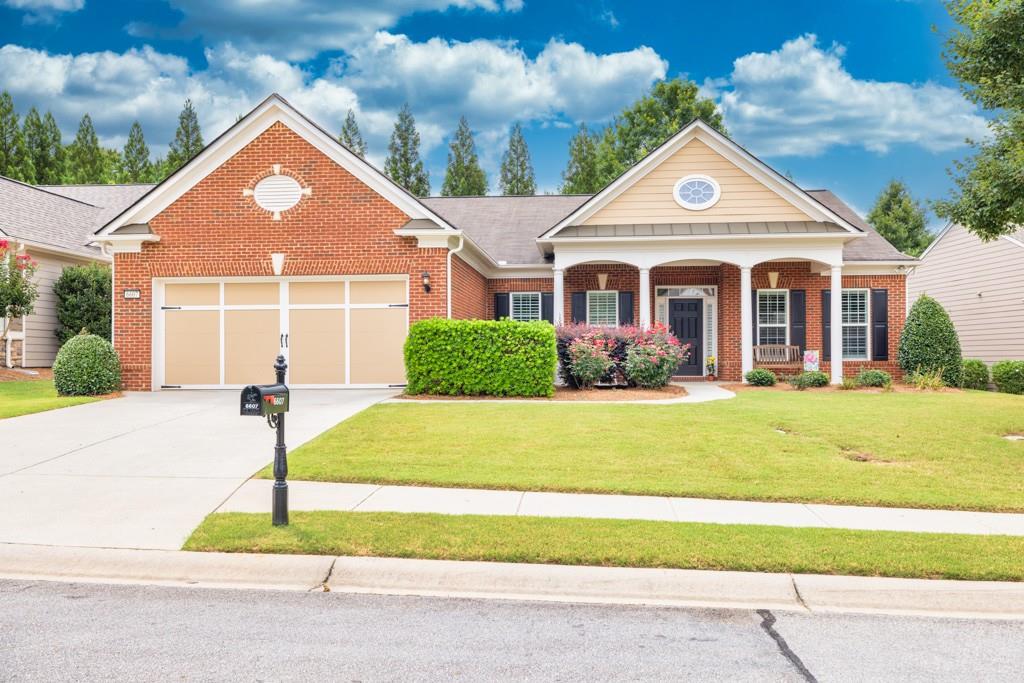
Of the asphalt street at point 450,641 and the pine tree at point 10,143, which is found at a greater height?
the pine tree at point 10,143

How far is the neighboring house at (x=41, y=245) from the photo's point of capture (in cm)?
1981

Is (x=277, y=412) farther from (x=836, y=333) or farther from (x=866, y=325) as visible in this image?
(x=866, y=325)

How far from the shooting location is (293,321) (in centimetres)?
1628

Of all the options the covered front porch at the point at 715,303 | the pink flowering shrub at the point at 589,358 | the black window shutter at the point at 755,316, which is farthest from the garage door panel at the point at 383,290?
the black window shutter at the point at 755,316

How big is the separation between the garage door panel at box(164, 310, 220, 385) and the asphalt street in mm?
11889

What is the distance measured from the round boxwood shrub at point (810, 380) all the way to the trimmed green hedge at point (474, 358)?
7.03 m

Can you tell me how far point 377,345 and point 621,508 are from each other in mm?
10301

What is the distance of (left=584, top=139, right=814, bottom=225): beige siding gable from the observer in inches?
731

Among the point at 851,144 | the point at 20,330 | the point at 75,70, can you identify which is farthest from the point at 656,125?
the point at 75,70

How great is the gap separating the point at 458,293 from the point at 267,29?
36.3ft

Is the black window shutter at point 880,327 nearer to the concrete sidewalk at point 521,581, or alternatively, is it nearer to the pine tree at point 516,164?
the concrete sidewalk at point 521,581

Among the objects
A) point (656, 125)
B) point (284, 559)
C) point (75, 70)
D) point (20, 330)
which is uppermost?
point (75, 70)

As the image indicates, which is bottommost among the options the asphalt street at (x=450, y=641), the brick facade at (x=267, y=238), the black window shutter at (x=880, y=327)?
the asphalt street at (x=450, y=641)

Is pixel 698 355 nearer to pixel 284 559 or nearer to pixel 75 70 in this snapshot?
pixel 284 559
